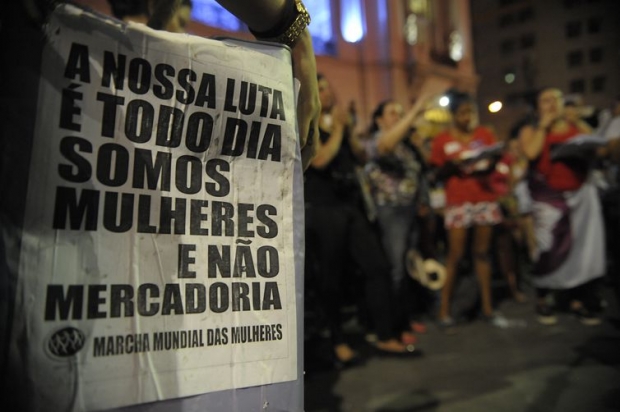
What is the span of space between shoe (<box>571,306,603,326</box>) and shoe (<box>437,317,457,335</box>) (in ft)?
3.48

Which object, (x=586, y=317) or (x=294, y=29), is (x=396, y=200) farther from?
(x=294, y=29)

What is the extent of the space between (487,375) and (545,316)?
1610 millimetres

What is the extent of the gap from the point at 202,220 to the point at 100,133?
0.81ft

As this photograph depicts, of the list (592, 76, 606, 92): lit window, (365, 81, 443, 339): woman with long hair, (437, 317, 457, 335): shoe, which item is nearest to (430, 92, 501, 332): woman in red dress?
(437, 317, 457, 335): shoe

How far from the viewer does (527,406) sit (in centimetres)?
225

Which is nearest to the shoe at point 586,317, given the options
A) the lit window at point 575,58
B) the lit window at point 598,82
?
the lit window at point 598,82

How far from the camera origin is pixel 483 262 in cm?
402

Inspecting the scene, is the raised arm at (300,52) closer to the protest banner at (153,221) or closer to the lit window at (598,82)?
the protest banner at (153,221)

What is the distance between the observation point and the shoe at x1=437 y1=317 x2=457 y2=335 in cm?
381

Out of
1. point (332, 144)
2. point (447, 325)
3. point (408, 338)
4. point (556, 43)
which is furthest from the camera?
point (556, 43)

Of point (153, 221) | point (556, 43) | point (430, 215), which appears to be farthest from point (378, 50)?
point (556, 43)

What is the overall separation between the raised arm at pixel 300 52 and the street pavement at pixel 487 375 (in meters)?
1.67

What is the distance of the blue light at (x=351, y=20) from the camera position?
14008 millimetres

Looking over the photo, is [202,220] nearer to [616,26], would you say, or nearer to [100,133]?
[100,133]
